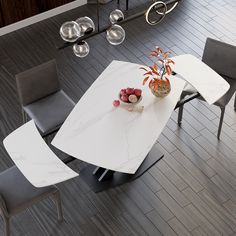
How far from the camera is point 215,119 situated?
4957 millimetres

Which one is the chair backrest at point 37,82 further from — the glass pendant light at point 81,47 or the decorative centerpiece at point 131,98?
the glass pendant light at point 81,47

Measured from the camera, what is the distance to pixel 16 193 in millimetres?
3625

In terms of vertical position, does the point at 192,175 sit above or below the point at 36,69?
below

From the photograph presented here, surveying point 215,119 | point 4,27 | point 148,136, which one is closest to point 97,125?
point 148,136

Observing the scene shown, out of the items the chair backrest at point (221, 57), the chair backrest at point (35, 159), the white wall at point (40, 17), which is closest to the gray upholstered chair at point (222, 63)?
the chair backrest at point (221, 57)

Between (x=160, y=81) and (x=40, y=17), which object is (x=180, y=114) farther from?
(x=40, y=17)

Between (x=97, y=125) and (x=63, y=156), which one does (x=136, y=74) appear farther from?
(x=63, y=156)

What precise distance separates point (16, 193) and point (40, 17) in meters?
3.11

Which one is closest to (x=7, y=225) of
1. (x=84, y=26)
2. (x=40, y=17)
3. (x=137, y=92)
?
(x=137, y=92)

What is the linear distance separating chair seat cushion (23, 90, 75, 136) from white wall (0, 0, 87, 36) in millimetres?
1817

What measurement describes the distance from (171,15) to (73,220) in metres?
3.36

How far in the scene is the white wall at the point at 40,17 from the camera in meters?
5.86

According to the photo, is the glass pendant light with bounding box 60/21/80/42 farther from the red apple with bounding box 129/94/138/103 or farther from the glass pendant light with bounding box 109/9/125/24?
the red apple with bounding box 129/94/138/103

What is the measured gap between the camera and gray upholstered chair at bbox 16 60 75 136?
422 centimetres
